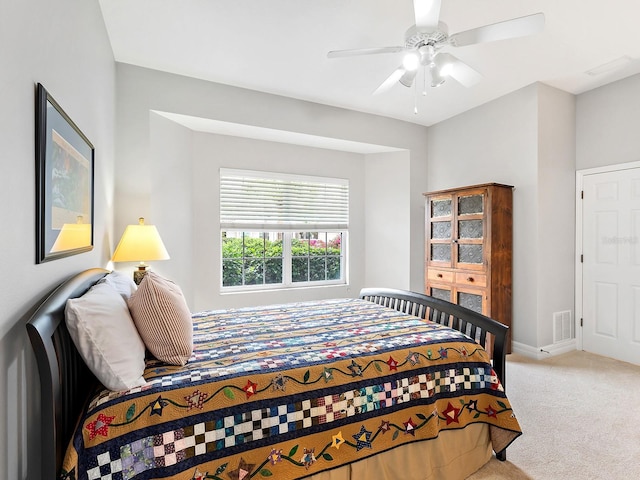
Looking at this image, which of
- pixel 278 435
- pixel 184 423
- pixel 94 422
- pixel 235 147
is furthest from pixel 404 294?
pixel 235 147

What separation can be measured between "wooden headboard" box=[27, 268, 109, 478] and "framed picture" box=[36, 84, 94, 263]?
0.24 meters

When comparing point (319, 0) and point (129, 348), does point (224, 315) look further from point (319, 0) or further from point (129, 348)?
point (319, 0)

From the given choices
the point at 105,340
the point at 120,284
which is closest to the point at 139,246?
the point at 120,284

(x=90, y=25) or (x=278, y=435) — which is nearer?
(x=278, y=435)

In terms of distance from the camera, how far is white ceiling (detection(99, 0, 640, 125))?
2295 millimetres

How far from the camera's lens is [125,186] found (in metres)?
3.07

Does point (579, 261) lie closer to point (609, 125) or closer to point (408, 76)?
point (609, 125)

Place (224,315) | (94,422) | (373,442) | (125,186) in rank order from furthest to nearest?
1. (125,186)
2. (224,315)
3. (373,442)
4. (94,422)

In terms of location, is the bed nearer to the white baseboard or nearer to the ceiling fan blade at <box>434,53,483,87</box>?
the ceiling fan blade at <box>434,53,483,87</box>

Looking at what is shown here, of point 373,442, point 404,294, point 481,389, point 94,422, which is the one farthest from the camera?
point 404,294

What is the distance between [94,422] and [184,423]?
0.29 metres

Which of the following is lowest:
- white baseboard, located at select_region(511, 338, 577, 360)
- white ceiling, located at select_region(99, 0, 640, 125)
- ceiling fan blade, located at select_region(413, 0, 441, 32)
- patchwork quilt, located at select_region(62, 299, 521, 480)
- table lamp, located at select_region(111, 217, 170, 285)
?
white baseboard, located at select_region(511, 338, 577, 360)

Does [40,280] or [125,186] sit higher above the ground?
[125,186]

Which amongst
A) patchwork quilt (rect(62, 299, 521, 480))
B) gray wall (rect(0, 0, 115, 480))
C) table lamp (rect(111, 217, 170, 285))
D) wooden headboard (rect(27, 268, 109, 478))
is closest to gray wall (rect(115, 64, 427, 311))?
table lamp (rect(111, 217, 170, 285))
